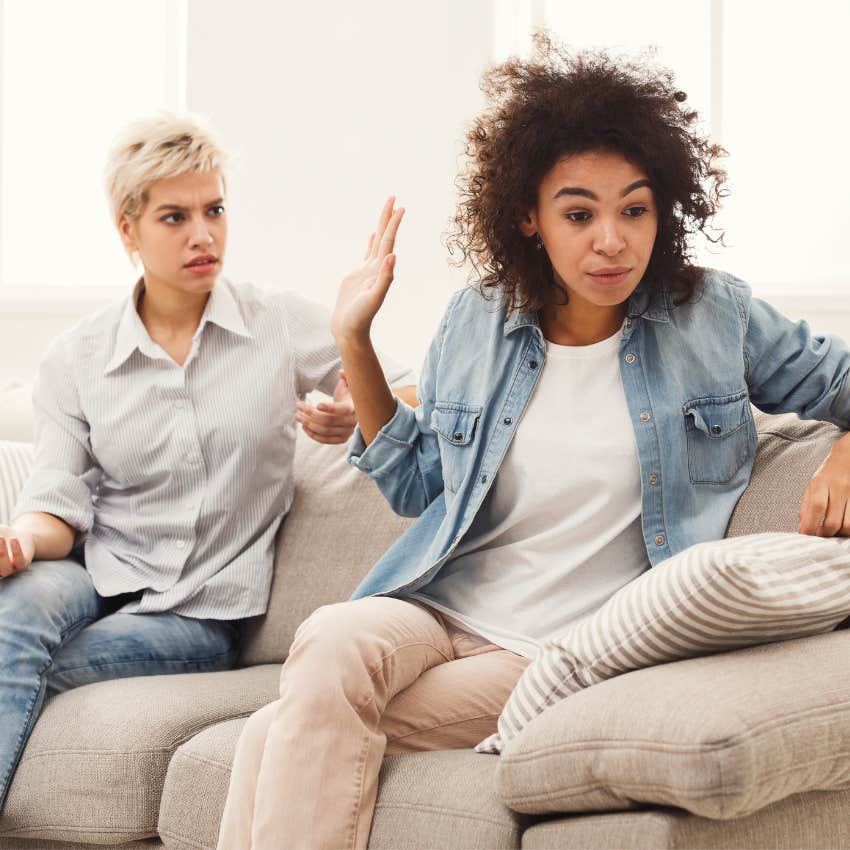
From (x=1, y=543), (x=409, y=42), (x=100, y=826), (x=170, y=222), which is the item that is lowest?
(x=100, y=826)

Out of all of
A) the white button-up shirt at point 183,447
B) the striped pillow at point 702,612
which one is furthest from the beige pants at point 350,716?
the white button-up shirt at point 183,447

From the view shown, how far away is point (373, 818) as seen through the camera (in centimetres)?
137

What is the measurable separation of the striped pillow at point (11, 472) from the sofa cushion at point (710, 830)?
147 cm

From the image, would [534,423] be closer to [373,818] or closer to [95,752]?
[373,818]

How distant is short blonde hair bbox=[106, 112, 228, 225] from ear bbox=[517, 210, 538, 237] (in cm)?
79

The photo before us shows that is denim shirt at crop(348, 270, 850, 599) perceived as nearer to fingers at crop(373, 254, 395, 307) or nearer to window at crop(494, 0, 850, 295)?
fingers at crop(373, 254, 395, 307)

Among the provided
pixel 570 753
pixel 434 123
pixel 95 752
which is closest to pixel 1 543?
pixel 95 752

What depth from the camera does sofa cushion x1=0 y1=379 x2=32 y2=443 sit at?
259 centimetres

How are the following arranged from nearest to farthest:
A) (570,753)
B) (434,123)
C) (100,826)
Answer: (570,753) → (100,826) → (434,123)

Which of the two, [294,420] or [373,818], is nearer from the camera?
[373,818]

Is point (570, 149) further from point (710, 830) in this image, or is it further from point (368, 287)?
point (710, 830)

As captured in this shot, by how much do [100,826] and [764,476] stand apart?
1.11 meters

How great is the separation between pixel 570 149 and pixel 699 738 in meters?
0.87

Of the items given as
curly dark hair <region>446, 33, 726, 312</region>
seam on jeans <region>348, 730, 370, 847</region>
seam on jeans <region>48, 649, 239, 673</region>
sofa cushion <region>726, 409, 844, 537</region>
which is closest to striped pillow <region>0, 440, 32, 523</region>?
seam on jeans <region>48, 649, 239, 673</region>
